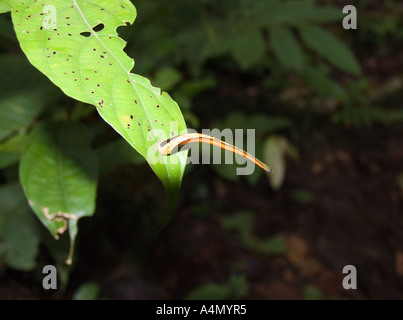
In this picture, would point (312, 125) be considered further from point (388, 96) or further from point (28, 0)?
point (28, 0)

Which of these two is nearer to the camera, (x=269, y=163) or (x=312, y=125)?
(x=269, y=163)

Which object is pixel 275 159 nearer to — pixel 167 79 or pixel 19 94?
pixel 167 79

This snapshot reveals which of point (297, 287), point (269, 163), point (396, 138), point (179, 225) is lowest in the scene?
point (297, 287)

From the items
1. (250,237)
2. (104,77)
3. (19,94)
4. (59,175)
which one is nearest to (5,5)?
(104,77)

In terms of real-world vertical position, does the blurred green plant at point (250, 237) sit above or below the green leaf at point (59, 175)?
above

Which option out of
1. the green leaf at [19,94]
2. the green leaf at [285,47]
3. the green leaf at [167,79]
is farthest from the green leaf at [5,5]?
the green leaf at [285,47]

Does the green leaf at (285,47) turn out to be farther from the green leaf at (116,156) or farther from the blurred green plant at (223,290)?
the blurred green plant at (223,290)

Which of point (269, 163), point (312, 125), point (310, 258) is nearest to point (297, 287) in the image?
point (310, 258)
